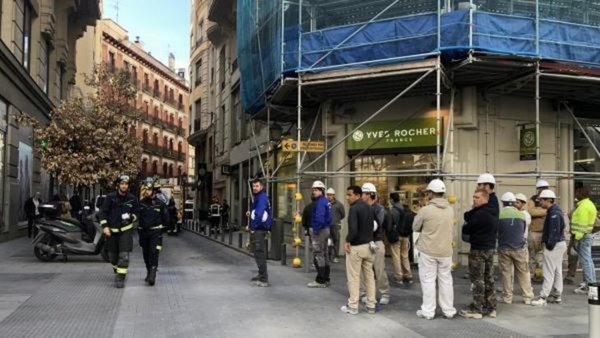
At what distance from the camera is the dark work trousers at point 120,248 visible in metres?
9.54

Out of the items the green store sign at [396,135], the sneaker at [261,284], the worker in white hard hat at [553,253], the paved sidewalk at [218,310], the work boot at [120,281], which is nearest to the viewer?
the paved sidewalk at [218,310]

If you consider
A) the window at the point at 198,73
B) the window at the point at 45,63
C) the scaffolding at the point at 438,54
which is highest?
the window at the point at 198,73

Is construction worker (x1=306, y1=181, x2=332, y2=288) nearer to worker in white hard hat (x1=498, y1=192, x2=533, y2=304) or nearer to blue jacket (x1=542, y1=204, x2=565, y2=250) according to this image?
worker in white hard hat (x1=498, y1=192, x2=533, y2=304)

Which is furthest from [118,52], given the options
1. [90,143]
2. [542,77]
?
[542,77]

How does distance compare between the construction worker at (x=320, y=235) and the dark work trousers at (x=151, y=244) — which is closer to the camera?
the dark work trousers at (x=151, y=244)

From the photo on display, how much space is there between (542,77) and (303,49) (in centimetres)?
503

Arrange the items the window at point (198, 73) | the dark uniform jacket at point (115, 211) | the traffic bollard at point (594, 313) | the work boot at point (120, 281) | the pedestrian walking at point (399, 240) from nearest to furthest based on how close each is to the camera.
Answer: the traffic bollard at point (594, 313) → the work boot at point (120, 281) → the dark uniform jacket at point (115, 211) → the pedestrian walking at point (399, 240) → the window at point (198, 73)

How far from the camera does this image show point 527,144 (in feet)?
43.3

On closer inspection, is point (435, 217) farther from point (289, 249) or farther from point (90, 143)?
point (90, 143)

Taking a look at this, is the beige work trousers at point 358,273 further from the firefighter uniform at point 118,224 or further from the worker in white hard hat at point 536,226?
the worker in white hard hat at point 536,226

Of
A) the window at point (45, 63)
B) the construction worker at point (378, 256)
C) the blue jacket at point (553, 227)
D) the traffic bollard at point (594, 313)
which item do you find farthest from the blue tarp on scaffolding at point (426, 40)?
the window at point (45, 63)

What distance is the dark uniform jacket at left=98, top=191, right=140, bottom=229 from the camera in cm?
966

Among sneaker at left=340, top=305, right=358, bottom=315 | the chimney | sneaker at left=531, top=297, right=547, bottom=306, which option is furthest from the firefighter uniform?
the chimney

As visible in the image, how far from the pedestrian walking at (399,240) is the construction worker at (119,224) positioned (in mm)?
4278
